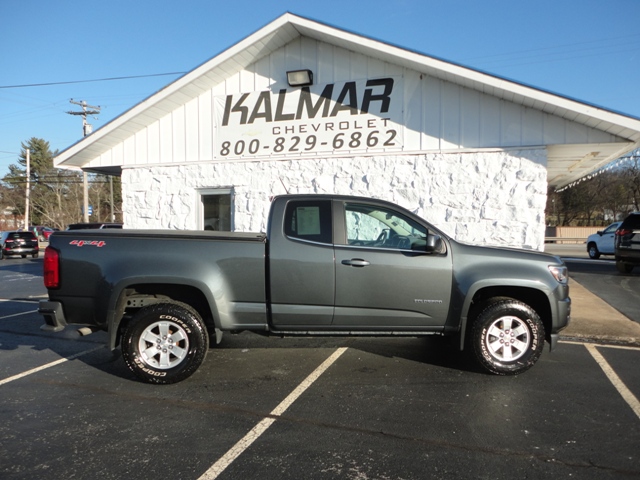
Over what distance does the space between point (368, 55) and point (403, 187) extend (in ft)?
9.11

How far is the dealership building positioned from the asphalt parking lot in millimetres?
4070

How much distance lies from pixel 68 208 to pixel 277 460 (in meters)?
56.1

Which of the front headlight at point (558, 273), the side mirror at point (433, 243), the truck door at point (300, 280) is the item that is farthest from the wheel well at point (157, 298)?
the front headlight at point (558, 273)

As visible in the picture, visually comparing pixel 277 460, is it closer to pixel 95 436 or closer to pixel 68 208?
pixel 95 436

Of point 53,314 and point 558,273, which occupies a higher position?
point 558,273

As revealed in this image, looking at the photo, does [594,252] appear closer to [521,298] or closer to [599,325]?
[599,325]

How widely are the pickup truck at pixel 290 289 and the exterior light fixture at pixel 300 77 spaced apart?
5.88 metres

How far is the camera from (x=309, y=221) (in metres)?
5.27

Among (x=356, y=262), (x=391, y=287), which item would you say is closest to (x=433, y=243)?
(x=391, y=287)

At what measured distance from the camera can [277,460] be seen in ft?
11.2

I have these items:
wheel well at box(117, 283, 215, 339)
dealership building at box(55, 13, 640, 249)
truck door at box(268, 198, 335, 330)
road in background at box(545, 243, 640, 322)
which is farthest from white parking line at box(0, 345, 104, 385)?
road in background at box(545, 243, 640, 322)

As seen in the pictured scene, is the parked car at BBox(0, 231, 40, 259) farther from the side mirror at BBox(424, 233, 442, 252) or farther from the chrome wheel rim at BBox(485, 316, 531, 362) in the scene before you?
the chrome wheel rim at BBox(485, 316, 531, 362)

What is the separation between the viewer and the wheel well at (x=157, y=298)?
5078 millimetres

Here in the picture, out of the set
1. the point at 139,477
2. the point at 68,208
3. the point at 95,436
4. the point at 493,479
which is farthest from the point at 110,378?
the point at 68,208
